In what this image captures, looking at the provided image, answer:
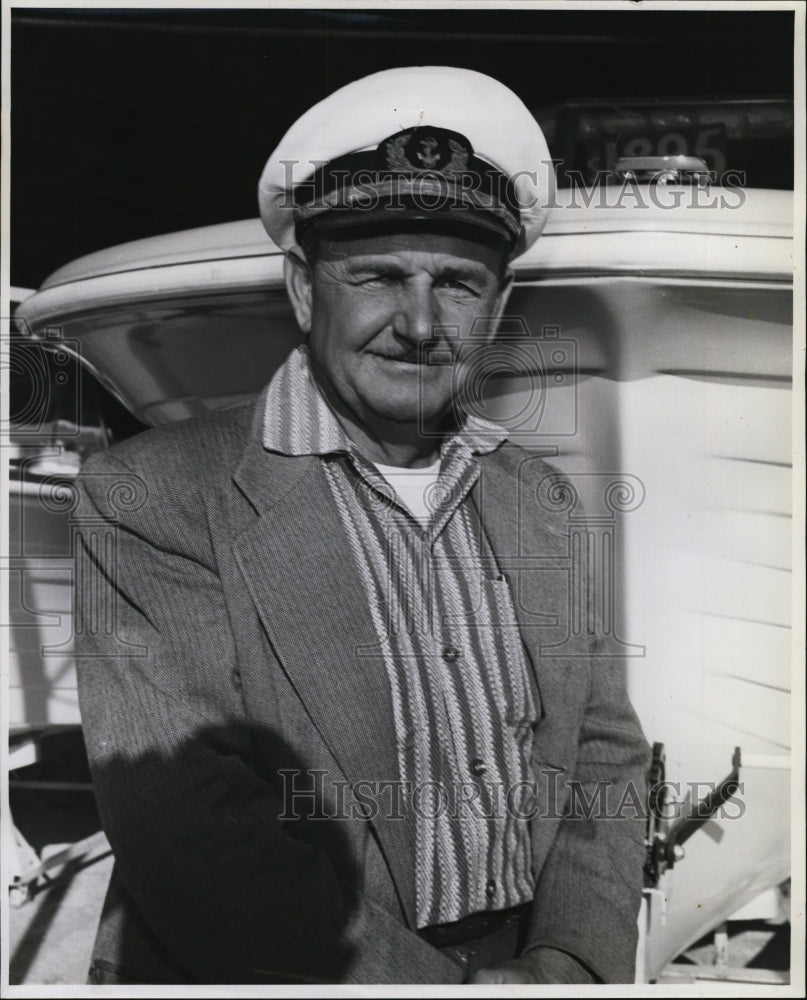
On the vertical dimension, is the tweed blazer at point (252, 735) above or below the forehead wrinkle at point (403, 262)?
below

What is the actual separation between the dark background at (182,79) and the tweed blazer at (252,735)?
1.50ft

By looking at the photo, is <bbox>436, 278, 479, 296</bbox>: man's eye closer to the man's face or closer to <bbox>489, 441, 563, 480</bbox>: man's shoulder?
the man's face

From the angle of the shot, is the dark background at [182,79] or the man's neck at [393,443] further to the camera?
the dark background at [182,79]

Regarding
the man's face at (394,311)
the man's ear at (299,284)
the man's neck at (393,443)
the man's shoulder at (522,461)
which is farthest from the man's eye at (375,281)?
the man's shoulder at (522,461)

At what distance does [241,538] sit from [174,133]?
0.81 m

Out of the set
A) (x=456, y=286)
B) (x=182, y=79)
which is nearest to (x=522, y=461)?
(x=456, y=286)

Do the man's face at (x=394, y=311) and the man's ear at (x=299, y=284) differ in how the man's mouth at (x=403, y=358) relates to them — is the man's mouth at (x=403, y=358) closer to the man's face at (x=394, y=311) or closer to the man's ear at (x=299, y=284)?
the man's face at (x=394, y=311)

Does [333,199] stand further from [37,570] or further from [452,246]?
[37,570]

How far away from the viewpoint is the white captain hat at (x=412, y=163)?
1.81 m

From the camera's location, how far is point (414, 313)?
1815 mm

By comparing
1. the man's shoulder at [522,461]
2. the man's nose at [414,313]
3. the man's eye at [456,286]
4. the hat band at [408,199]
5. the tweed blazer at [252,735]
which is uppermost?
the hat band at [408,199]

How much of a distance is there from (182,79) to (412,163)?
0.52 m

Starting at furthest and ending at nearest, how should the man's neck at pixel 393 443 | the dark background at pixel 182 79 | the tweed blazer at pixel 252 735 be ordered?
1. the dark background at pixel 182 79
2. the man's neck at pixel 393 443
3. the tweed blazer at pixel 252 735

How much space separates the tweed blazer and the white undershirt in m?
0.13
